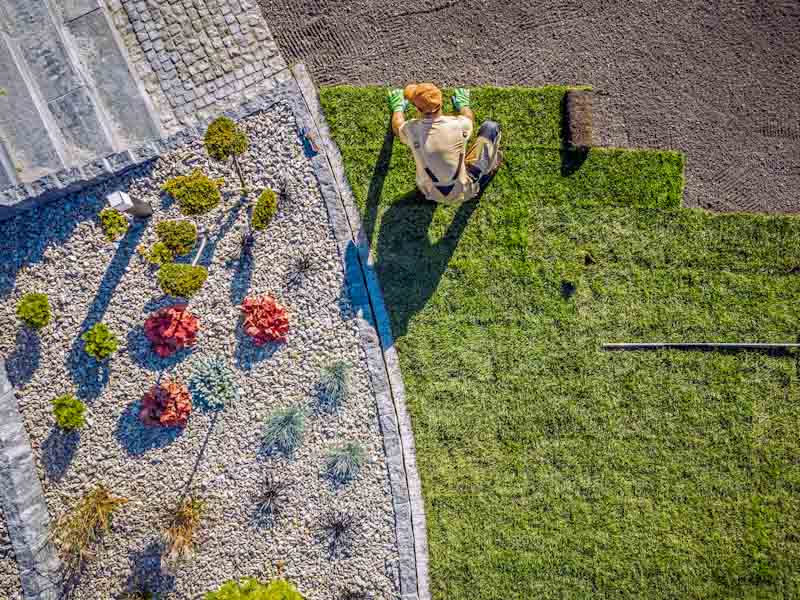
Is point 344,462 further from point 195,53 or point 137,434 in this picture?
point 195,53

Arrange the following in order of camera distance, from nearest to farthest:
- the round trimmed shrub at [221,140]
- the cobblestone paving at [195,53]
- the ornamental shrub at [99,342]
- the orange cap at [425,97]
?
the orange cap at [425,97] < the round trimmed shrub at [221,140] < the ornamental shrub at [99,342] < the cobblestone paving at [195,53]

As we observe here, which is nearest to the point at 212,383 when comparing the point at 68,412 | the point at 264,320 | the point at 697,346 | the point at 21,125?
the point at 264,320

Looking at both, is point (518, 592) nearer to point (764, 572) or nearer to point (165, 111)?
point (764, 572)

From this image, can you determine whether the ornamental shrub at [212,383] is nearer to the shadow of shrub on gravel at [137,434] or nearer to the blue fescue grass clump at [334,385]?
the shadow of shrub on gravel at [137,434]

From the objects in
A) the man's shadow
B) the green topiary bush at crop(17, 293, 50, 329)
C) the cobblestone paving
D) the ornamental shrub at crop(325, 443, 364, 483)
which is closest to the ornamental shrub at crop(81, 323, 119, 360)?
the green topiary bush at crop(17, 293, 50, 329)

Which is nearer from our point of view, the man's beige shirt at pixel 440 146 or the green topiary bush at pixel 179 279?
the man's beige shirt at pixel 440 146

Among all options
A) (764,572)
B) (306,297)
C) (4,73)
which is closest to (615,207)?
(306,297)

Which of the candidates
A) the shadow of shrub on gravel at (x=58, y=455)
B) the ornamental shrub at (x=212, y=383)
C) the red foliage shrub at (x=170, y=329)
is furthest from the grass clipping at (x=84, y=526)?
the red foliage shrub at (x=170, y=329)
